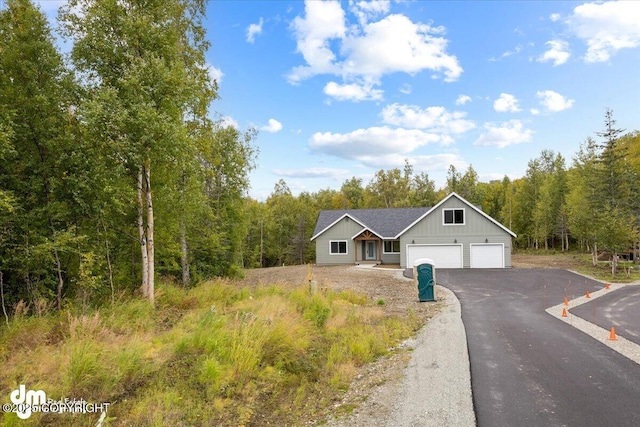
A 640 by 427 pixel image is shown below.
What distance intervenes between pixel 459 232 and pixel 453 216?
1.28m

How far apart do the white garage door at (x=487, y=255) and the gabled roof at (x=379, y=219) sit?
A: 6867 mm

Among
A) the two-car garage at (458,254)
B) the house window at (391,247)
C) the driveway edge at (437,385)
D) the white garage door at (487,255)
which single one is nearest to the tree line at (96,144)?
the driveway edge at (437,385)

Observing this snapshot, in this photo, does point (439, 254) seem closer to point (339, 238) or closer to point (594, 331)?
point (339, 238)

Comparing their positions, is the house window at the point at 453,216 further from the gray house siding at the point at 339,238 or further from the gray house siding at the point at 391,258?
the gray house siding at the point at 339,238

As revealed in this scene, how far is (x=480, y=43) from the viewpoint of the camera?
64.1 ft

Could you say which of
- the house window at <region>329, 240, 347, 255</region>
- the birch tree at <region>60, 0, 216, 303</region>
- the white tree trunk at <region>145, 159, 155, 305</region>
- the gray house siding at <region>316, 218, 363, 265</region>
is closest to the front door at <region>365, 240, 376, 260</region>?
the gray house siding at <region>316, 218, 363, 265</region>

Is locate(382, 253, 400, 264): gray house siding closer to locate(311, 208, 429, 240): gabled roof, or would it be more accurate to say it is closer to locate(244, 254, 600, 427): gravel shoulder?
locate(311, 208, 429, 240): gabled roof

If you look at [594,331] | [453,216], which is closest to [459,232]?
[453,216]

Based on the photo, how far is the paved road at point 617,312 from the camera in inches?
375

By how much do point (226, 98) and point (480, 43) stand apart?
1448cm

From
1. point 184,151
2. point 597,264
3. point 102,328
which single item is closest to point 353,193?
point 597,264

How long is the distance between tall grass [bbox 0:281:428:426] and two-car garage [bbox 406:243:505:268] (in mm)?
17448

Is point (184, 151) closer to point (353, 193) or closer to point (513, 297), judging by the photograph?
point (513, 297)

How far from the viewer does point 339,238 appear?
32.4 metres
